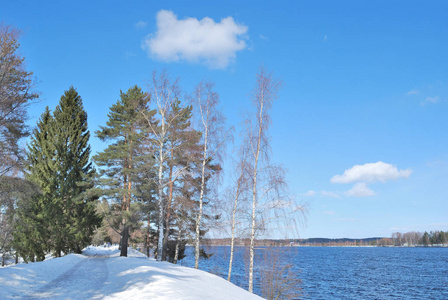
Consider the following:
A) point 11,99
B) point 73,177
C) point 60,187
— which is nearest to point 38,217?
point 60,187

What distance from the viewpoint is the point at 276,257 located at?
16.6m

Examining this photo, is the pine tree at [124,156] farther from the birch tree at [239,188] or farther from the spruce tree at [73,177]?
the birch tree at [239,188]

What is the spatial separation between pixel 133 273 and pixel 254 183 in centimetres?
748

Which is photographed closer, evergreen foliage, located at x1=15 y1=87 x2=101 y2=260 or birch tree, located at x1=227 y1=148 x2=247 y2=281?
birch tree, located at x1=227 y1=148 x2=247 y2=281

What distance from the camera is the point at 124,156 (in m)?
26.2

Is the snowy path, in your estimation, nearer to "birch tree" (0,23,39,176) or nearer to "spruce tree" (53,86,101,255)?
"birch tree" (0,23,39,176)

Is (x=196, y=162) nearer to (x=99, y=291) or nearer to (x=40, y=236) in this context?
(x=99, y=291)

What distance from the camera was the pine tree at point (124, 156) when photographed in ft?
80.5

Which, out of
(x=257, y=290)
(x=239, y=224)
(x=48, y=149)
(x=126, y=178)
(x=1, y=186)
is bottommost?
(x=257, y=290)

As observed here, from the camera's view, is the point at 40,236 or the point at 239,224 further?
the point at 40,236

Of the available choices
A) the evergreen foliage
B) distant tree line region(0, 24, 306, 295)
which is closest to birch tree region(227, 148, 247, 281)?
distant tree line region(0, 24, 306, 295)

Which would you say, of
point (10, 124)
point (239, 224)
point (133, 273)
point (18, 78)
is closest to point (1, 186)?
point (10, 124)

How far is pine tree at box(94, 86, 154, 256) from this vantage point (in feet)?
80.5

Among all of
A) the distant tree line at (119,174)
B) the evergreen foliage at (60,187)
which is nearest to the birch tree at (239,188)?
the distant tree line at (119,174)
